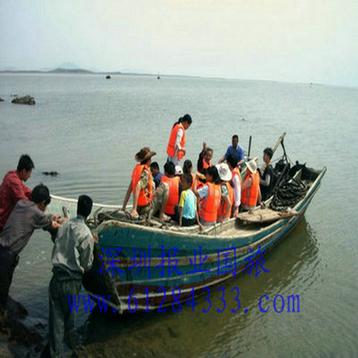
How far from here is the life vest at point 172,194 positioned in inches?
279

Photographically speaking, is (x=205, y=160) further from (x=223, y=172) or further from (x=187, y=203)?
(x=187, y=203)

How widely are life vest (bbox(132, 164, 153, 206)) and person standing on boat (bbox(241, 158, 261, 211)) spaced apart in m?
2.59

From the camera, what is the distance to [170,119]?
36.7m

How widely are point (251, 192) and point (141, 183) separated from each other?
3.04 m

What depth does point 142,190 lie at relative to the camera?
7.00m

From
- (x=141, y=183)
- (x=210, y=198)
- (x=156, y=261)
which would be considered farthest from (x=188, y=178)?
(x=156, y=261)

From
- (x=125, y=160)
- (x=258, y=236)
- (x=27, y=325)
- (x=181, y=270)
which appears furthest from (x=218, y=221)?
(x=125, y=160)

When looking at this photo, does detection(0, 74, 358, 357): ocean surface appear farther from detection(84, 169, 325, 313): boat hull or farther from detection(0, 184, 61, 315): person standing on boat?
detection(0, 184, 61, 315): person standing on boat

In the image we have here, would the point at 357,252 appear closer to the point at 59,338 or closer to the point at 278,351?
the point at 278,351

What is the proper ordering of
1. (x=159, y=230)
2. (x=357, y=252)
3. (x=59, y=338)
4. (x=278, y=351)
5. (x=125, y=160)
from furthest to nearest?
(x=125, y=160) → (x=357, y=252) → (x=278, y=351) → (x=159, y=230) → (x=59, y=338)

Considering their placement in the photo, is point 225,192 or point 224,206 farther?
point 224,206

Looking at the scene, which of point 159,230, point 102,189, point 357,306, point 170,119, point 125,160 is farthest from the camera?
point 170,119

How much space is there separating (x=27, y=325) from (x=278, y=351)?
4011mm

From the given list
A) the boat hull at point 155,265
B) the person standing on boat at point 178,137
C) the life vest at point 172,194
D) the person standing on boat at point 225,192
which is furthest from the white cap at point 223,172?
the person standing on boat at point 178,137
